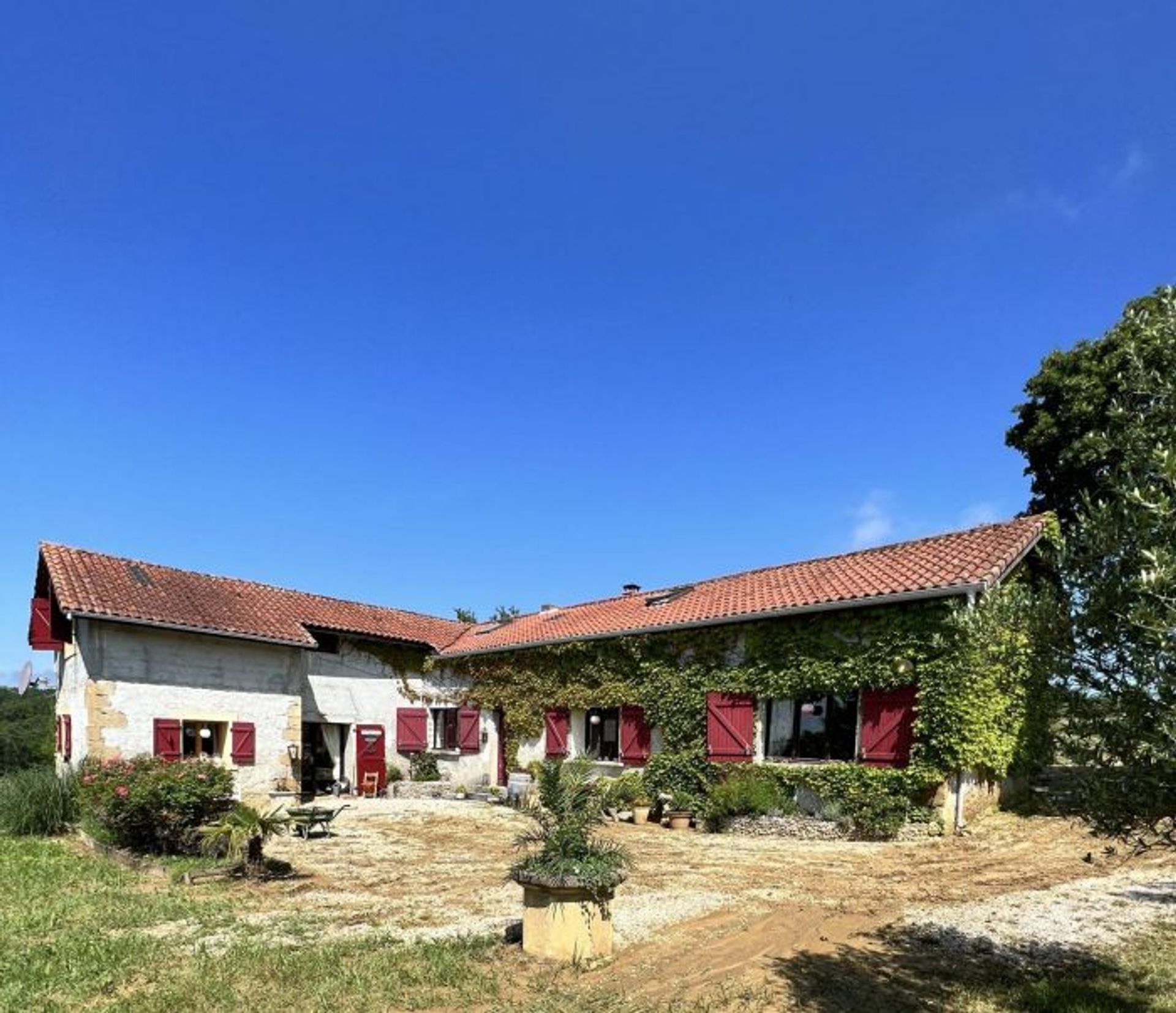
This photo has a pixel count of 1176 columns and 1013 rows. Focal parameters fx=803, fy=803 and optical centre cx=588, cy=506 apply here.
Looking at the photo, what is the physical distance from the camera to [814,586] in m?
15.6

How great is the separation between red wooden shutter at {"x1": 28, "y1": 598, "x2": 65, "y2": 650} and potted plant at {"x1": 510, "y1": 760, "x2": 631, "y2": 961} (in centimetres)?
1726

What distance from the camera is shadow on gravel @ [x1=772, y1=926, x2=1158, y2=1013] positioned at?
5.28m

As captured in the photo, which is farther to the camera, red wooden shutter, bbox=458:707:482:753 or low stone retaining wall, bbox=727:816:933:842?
red wooden shutter, bbox=458:707:482:753

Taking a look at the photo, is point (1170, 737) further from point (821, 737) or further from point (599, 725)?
point (599, 725)

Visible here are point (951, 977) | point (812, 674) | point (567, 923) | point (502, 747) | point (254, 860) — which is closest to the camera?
point (951, 977)

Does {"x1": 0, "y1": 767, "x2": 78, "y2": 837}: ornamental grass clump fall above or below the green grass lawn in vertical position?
below

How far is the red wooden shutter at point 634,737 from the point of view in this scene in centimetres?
1684

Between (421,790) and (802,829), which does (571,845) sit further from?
(421,790)

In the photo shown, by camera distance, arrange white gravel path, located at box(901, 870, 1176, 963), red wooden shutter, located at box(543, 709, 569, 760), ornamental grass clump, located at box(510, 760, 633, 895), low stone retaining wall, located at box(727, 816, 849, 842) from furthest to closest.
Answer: red wooden shutter, located at box(543, 709, 569, 760) → low stone retaining wall, located at box(727, 816, 849, 842) → white gravel path, located at box(901, 870, 1176, 963) → ornamental grass clump, located at box(510, 760, 633, 895)

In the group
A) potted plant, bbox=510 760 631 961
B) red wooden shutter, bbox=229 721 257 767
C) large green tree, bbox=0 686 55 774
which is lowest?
large green tree, bbox=0 686 55 774

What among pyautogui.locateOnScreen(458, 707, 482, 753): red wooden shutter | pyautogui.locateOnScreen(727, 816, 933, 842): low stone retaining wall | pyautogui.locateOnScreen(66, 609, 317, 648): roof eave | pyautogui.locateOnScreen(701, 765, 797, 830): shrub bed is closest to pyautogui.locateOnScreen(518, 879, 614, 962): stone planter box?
pyautogui.locateOnScreen(727, 816, 933, 842): low stone retaining wall

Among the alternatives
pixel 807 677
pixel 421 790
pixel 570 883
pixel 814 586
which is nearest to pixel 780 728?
pixel 807 677

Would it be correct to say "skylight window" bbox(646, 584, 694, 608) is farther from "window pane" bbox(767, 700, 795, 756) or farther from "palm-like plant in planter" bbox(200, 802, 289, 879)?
"palm-like plant in planter" bbox(200, 802, 289, 879)

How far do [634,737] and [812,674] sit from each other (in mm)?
4546
